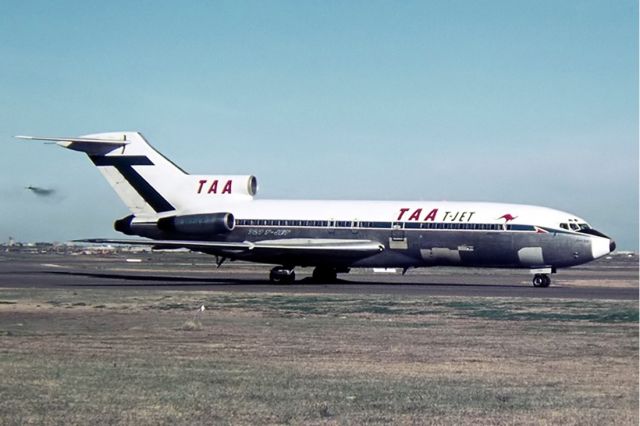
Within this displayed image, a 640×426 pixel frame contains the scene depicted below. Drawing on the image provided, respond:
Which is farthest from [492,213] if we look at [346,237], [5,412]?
[5,412]

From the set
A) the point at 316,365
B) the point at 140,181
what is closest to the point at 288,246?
the point at 140,181

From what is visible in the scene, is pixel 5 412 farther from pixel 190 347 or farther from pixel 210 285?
pixel 210 285

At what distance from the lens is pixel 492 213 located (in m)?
41.0

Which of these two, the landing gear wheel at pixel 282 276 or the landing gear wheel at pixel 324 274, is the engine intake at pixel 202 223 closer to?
the landing gear wheel at pixel 282 276

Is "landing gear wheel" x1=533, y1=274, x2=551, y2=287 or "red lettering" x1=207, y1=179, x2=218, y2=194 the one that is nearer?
"landing gear wheel" x1=533, y1=274, x2=551, y2=287

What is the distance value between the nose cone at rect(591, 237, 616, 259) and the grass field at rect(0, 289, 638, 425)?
1454cm

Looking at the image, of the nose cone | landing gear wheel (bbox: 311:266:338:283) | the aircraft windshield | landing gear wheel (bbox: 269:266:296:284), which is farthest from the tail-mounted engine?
the nose cone

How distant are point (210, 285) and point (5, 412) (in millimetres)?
29347

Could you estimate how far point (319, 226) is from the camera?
43.2 metres

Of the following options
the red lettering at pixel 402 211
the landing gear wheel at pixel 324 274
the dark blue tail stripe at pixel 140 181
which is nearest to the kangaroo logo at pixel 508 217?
the red lettering at pixel 402 211

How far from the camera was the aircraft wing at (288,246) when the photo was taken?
1652 inches

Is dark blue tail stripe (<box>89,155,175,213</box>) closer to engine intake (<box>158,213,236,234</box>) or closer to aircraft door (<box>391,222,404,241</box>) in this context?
engine intake (<box>158,213,236,234</box>)

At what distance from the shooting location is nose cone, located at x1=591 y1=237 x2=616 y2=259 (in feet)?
131

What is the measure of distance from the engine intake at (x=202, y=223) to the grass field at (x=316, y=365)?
18372mm
